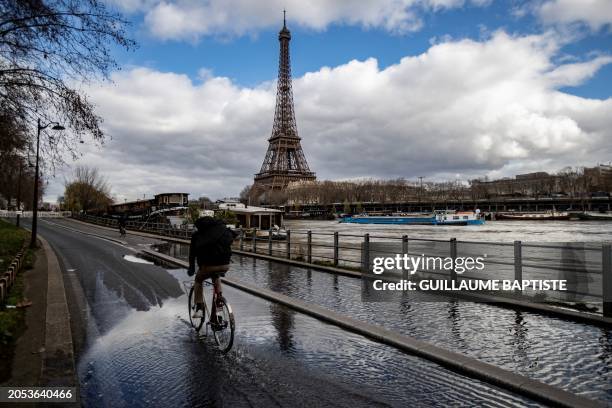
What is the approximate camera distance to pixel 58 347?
6.38m

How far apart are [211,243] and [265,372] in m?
2.01

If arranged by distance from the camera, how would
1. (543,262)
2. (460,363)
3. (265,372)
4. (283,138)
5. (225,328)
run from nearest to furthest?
(265,372) → (460,363) → (225,328) → (543,262) → (283,138)

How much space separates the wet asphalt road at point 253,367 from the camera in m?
4.85

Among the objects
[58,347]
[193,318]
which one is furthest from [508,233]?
[58,347]

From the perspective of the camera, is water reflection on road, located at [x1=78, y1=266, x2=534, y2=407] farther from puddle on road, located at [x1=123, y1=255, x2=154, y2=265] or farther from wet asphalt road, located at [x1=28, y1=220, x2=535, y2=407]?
puddle on road, located at [x1=123, y1=255, x2=154, y2=265]

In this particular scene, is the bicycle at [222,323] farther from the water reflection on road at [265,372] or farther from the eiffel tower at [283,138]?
the eiffel tower at [283,138]

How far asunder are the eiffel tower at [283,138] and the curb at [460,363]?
127 meters

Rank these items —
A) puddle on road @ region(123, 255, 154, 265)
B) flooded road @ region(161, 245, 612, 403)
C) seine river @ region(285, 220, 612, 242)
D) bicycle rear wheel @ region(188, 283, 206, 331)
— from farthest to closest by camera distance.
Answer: seine river @ region(285, 220, 612, 242) < puddle on road @ region(123, 255, 154, 265) < bicycle rear wheel @ region(188, 283, 206, 331) < flooded road @ region(161, 245, 612, 403)

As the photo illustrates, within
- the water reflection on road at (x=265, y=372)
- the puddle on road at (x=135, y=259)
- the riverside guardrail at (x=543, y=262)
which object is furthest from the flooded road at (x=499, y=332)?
the puddle on road at (x=135, y=259)

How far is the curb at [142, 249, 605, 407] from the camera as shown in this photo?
476cm

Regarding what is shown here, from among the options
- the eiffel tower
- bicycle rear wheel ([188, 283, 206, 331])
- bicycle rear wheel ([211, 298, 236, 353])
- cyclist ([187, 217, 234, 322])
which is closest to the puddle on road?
bicycle rear wheel ([188, 283, 206, 331])

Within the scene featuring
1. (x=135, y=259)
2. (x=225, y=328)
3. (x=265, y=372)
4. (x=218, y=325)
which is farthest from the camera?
(x=135, y=259)

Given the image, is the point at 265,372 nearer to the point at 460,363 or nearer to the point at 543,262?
the point at 460,363

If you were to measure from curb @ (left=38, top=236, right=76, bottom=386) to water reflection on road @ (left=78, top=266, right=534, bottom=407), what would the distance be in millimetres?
186
